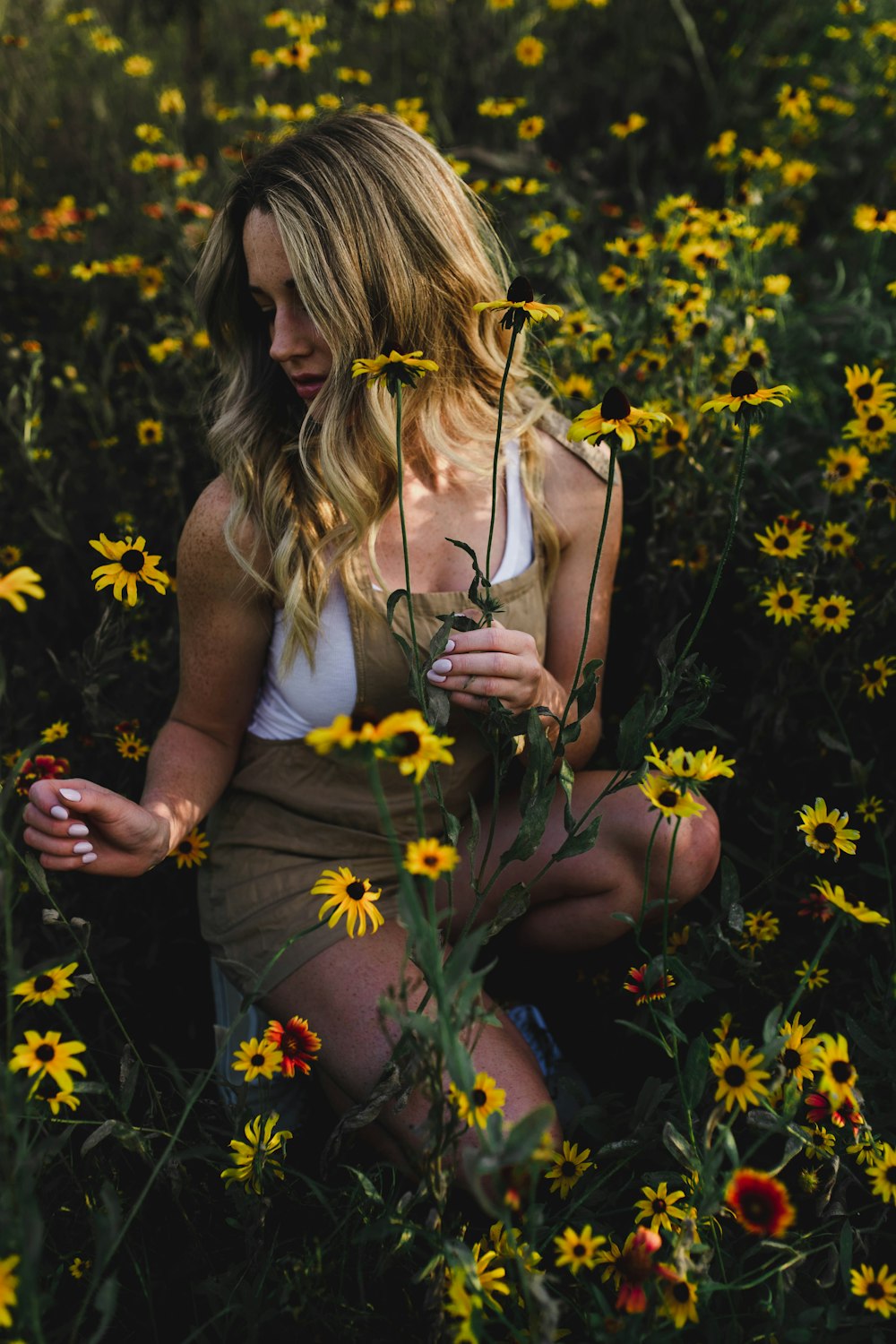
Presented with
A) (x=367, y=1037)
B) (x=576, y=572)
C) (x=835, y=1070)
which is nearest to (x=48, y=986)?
(x=367, y=1037)

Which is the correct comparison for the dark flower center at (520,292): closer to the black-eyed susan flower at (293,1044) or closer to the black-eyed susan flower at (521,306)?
the black-eyed susan flower at (521,306)

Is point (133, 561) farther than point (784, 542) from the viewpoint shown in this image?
No

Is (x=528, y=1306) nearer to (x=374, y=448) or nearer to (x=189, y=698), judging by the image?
(x=189, y=698)

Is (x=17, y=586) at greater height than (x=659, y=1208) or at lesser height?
greater

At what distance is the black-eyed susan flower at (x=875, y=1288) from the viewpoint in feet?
3.54

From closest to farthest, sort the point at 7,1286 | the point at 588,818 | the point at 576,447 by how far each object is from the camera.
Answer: the point at 7,1286 → the point at 588,818 → the point at 576,447

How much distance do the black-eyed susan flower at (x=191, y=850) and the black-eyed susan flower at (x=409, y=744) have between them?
3.05ft

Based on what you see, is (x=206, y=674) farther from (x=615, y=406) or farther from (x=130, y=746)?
(x=615, y=406)

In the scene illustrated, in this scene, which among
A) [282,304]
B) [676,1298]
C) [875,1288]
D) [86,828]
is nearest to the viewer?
[676,1298]

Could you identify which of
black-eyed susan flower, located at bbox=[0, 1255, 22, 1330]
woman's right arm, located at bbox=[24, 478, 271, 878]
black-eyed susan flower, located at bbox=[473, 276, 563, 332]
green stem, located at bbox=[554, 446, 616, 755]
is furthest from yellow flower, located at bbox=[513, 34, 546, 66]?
black-eyed susan flower, located at bbox=[0, 1255, 22, 1330]

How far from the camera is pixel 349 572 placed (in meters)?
1.58

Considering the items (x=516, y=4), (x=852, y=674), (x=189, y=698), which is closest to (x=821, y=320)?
(x=852, y=674)

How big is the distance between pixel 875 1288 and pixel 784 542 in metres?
1.09

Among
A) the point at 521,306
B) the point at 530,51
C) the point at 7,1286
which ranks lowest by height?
the point at 7,1286
